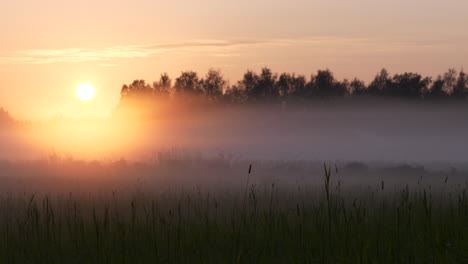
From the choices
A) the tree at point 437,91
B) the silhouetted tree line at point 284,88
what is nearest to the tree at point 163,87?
the silhouetted tree line at point 284,88

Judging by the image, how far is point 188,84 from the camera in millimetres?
68375

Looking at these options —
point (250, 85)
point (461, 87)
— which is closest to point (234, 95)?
point (250, 85)

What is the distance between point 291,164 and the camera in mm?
46094

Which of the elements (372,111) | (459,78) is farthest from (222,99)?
(459,78)

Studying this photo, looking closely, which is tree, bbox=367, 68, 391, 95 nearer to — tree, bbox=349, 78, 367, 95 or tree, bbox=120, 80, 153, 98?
tree, bbox=349, 78, 367, 95

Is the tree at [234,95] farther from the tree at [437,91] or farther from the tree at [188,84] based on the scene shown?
the tree at [437,91]

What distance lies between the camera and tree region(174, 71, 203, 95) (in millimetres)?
67875

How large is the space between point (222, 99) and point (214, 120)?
5.49 m

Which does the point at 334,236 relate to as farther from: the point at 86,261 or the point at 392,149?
the point at 392,149

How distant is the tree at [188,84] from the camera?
67.9m

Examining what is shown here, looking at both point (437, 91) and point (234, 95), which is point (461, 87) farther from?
point (234, 95)

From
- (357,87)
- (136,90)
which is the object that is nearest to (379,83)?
(357,87)

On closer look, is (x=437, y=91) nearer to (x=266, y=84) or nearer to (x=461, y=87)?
(x=461, y=87)

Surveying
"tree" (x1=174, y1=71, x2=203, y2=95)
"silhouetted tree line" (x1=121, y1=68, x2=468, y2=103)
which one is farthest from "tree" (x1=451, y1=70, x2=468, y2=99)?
"tree" (x1=174, y1=71, x2=203, y2=95)
